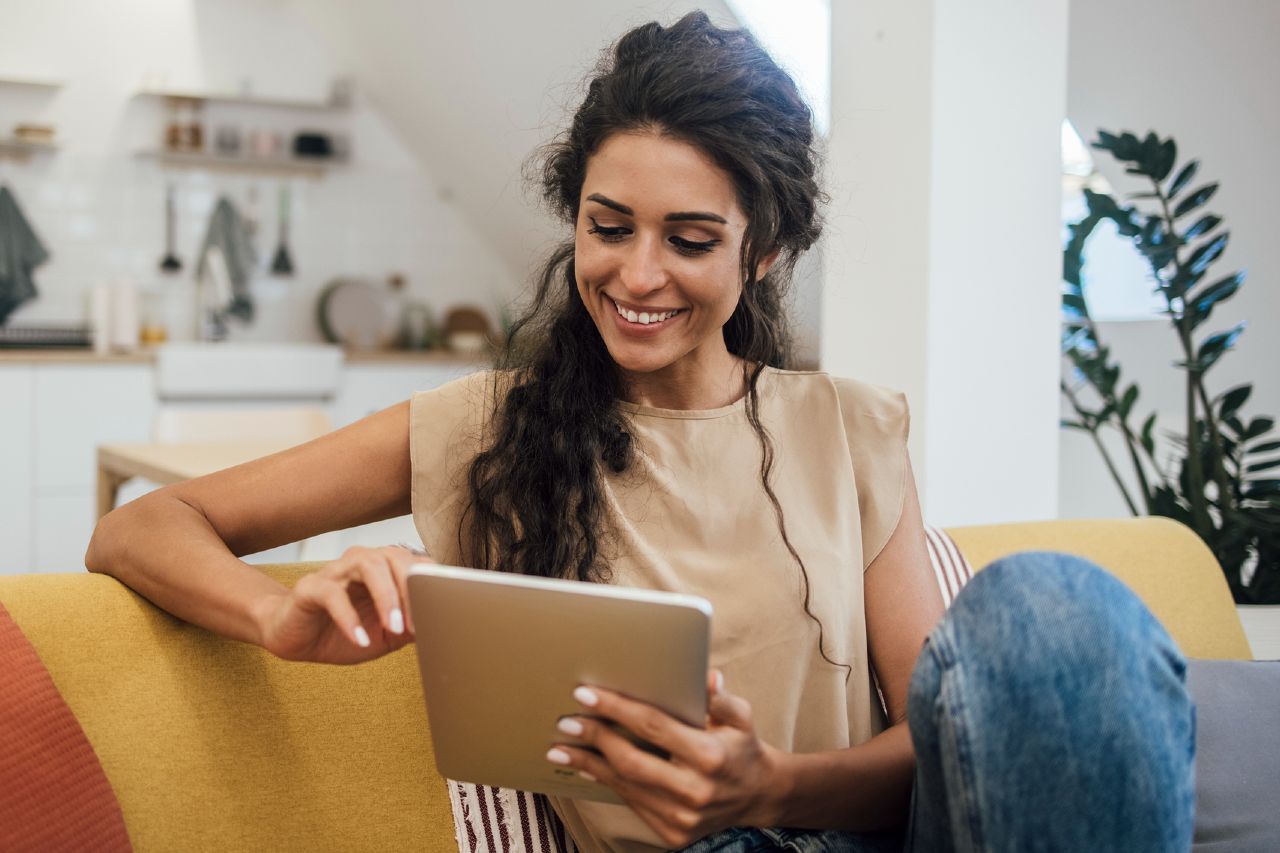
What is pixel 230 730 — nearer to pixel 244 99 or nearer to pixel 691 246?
pixel 691 246

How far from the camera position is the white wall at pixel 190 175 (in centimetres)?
478

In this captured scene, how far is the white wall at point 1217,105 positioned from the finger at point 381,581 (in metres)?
2.56

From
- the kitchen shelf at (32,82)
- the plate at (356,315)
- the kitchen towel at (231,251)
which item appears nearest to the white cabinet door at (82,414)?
the kitchen towel at (231,251)

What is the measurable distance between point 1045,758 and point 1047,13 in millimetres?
1840

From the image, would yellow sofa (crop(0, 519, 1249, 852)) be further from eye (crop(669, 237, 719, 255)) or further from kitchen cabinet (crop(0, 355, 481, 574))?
kitchen cabinet (crop(0, 355, 481, 574))

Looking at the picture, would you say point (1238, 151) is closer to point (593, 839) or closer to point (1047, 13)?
point (1047, 13)

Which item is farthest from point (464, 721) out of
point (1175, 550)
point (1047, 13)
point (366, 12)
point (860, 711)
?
point (366, 12)

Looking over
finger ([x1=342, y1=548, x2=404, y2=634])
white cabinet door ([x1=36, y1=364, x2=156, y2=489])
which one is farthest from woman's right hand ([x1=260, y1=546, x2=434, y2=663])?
white cabinet door ([x1=36, y1=364, x2=156, y2=489])

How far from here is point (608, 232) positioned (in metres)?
1.24

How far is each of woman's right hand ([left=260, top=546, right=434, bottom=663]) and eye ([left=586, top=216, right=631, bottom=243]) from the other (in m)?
0.40

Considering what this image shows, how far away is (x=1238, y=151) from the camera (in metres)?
2.96

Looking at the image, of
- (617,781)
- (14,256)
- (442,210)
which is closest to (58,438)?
(14,256)

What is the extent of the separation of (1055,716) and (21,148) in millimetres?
4834

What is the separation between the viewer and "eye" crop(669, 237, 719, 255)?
4.04 ft
